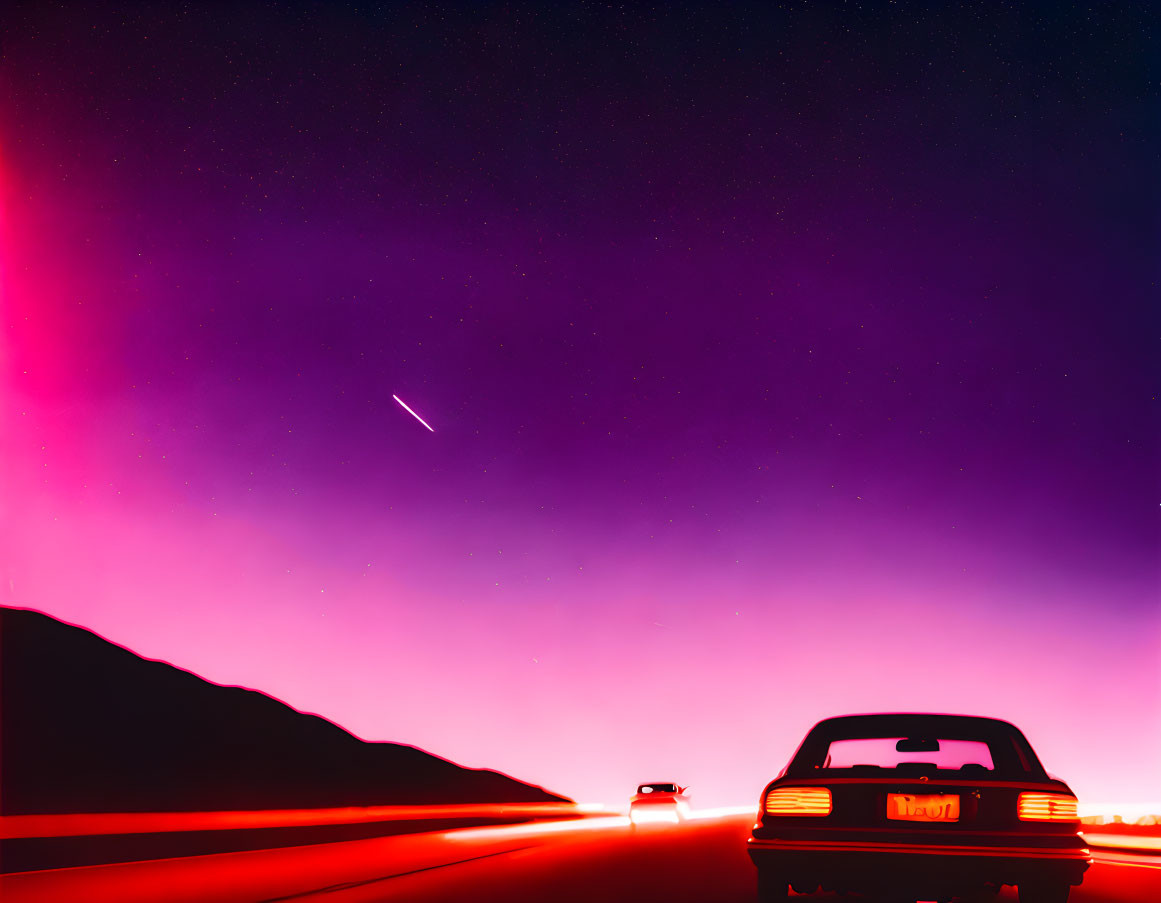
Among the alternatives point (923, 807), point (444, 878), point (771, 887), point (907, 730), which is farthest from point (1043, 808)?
point (444, 878)

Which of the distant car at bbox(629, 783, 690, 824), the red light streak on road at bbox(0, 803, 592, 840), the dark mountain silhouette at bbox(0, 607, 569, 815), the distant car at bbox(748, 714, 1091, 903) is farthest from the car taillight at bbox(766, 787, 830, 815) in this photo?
the dark mountain silhouette at bbox(0, 607, 569, 815)

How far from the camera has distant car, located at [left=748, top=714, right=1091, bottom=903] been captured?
8227 mm

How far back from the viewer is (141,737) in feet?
465

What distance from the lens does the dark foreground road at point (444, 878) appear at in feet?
38.0

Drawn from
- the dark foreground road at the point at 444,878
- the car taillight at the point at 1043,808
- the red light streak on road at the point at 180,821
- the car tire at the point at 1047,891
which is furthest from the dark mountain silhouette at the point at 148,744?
the car taillight at the point at 1043,808

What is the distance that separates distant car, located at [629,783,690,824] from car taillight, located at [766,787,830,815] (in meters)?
25.3

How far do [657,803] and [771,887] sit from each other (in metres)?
25.6

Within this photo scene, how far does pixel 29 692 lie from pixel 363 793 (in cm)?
4588

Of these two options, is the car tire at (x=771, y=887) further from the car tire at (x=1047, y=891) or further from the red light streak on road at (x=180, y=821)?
the red light streak on road at (x=180, y=821)

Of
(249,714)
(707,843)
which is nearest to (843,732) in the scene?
(707,843)

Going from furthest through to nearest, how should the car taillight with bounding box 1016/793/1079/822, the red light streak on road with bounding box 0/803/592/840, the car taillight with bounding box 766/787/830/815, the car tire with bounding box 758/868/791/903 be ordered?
1. the red light streak on road with bounding box 0/803/592/840
2. the car tire with bounding box 758/868/791/903
3. the car taillight with bounding box 766/787/830/815
4. the car taillight with bounding box 1016/793/1079/822

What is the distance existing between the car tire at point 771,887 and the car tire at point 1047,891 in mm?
1544

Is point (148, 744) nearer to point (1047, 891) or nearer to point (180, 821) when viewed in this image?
point (180, 821)

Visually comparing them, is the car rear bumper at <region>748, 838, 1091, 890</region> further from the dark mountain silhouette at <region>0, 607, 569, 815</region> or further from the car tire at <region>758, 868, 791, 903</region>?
the dark mountain silhouette at <region>0, 607, 569, 815</region>
